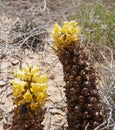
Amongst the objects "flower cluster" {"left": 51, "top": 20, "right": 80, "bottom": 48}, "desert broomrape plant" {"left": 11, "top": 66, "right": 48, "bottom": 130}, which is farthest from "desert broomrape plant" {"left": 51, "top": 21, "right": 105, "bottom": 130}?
"desert broomrape plant" {"left": 11, "top": 66, "right": 48, "bottom": 130}

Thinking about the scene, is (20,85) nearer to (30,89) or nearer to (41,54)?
(30,89)

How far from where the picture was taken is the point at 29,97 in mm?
1620

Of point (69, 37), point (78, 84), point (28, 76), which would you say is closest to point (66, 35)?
point (69, 37)

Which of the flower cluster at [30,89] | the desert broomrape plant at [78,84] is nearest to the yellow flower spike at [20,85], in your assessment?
the flower cluster at [30,89]

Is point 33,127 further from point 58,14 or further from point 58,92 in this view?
point 58,14

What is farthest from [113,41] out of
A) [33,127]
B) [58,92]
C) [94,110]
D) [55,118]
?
[33,127]

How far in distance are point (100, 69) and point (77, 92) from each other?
0.69 meters

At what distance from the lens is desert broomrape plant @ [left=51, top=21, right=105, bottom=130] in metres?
1.90

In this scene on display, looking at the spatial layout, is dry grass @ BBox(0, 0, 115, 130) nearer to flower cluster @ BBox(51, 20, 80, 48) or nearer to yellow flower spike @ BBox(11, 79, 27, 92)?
flower cluster @ BBox(51, 20, 80, 48)

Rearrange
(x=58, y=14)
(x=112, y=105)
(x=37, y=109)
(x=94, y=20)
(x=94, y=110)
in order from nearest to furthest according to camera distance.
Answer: (x=37, y=109)
(x=94, y=110)
(x=112, y=105)
(x=94, y=20)
(x=58, y=14)

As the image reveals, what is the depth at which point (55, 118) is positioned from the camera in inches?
87.7

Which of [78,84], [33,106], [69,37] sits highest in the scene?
[69,37]

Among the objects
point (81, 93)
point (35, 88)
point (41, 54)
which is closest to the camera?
point (35, 88)

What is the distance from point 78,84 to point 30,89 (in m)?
0.35
